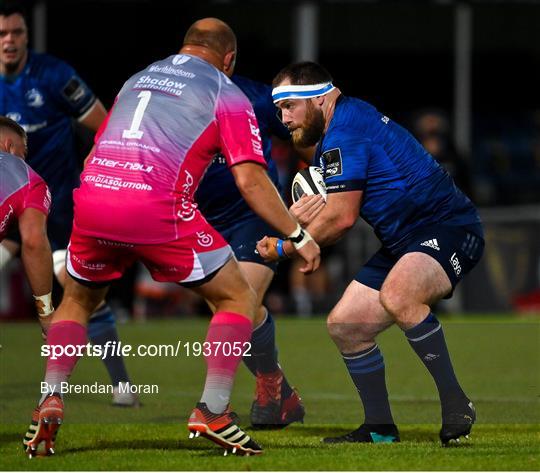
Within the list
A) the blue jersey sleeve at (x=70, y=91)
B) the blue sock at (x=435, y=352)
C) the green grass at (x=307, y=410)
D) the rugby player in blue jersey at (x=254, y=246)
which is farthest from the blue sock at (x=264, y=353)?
the blue jersey sleeve at (x=70, y=91)

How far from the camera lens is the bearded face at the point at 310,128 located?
742 cm

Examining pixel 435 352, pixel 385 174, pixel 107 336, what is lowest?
pixel 107 336

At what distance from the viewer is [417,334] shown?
7145 millimetres

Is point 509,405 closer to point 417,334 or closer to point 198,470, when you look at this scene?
point 417,334

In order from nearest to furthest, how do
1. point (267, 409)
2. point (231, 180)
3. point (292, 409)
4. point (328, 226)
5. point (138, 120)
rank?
point (138, 120)
point (328, 226)
point (267, 409)
point (292, 409)
point (231, 180)

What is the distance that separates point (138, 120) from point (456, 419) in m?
2.22

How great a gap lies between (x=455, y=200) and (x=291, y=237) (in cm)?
142

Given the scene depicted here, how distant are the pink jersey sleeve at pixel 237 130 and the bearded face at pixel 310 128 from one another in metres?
0.89

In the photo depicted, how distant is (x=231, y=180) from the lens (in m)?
8.66

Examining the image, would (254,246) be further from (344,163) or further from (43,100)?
(43,100)

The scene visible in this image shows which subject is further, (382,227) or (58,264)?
(58,264)

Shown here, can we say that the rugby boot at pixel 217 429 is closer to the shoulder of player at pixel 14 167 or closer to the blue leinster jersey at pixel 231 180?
the shoulder of player at pixel 14 167

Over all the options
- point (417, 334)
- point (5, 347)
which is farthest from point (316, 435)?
point (5, 347)

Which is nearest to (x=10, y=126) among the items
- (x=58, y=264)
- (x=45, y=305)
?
(x=45, y=305)
